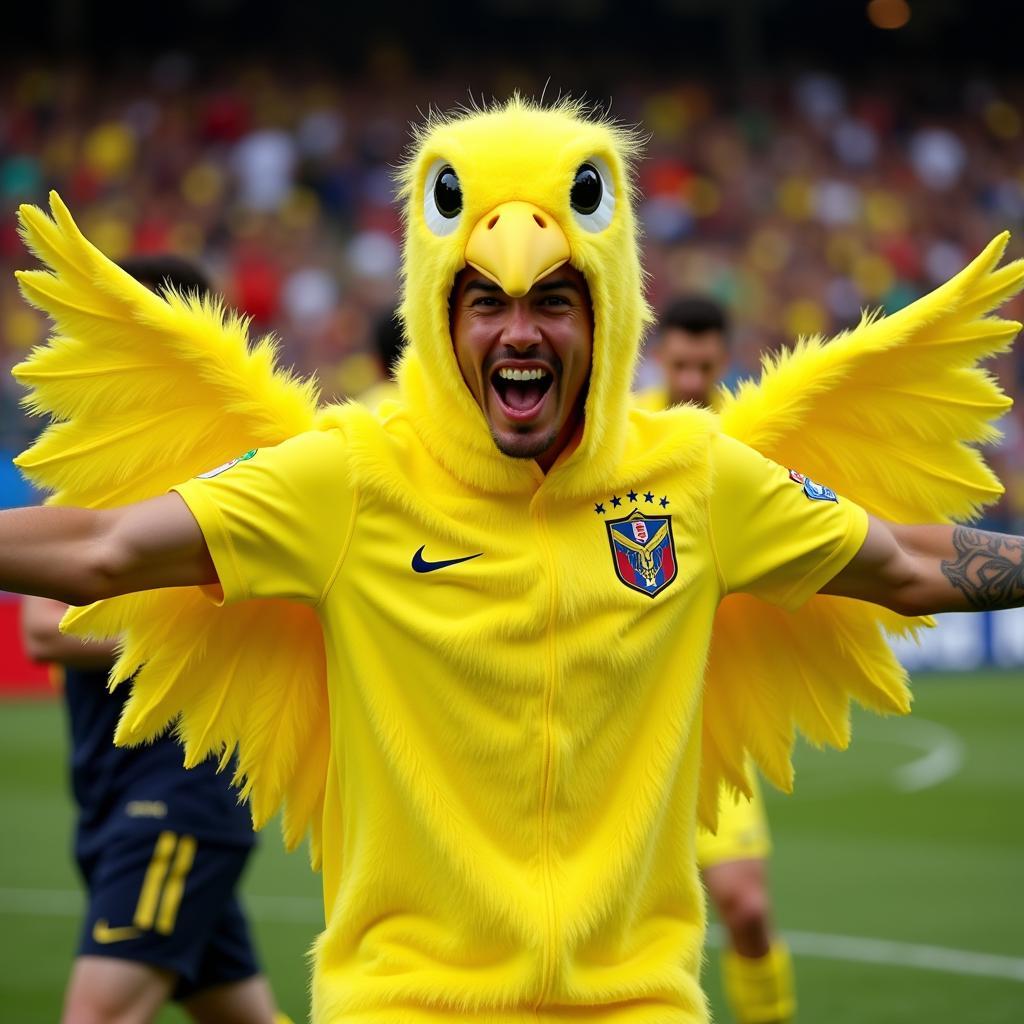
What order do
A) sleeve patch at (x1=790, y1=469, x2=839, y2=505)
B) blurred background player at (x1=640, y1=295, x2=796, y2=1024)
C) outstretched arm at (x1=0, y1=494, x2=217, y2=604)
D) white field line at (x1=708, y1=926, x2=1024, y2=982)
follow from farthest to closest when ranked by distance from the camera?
white field line at (x1=708, y1=926, x2=1024, y2=982)
blurred background player at (x1=640, y1=295, x2=796, y2=1024)
sleeve patch at (x1=790, y1=469, x2=839, y2=505)
outstretched arm at (x1=0, y1=494, x2=217, y2=604)

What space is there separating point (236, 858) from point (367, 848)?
177cm

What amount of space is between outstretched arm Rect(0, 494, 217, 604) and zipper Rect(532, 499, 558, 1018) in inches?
25.5

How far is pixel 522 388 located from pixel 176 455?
0.72 meters

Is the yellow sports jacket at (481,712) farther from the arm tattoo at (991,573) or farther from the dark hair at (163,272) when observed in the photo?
the dark hair at (163,272)

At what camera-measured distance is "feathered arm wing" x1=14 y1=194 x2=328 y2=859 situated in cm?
332

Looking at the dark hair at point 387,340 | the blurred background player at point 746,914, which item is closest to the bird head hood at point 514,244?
the blurred background player at point 746,914

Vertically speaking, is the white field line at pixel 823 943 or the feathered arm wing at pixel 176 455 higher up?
the feathered arm wing at pixel 176 455

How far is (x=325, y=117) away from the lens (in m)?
23.8

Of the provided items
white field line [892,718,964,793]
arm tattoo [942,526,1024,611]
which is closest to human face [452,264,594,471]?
arm tattoo [942,526,1024,611]

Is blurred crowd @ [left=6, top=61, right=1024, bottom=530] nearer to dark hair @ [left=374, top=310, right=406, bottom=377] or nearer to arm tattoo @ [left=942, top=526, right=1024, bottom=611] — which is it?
dark hair @ [left=374, top=310, right=406, bottom=377]

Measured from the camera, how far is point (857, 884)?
9.44m

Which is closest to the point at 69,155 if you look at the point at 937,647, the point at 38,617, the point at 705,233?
the point at 705,233

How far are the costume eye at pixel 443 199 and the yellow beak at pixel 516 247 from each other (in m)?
0.08

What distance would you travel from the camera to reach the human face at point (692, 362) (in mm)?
7676
